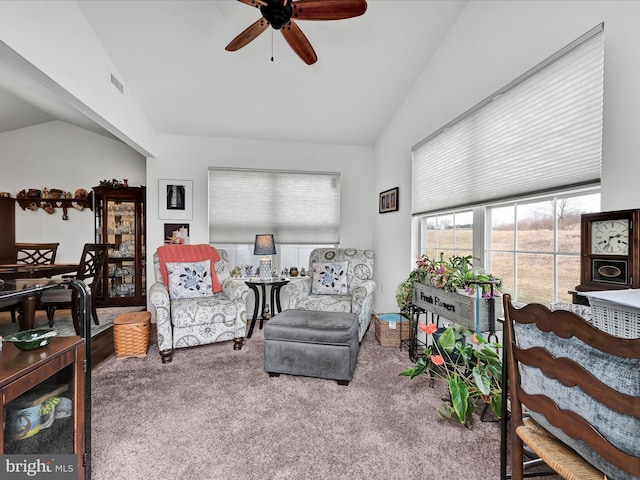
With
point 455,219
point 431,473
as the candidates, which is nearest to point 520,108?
point 455,219

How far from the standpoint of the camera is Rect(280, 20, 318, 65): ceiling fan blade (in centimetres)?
186

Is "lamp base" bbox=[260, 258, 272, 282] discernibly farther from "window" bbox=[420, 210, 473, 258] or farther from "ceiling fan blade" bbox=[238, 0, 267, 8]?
"ceiling fan blade" bbox=[238, 0, 267, 8]

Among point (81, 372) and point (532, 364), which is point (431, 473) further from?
point (81, 372)

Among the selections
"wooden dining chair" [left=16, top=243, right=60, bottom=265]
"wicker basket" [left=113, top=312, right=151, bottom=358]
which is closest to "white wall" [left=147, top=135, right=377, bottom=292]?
"wicker basket" [left=113, top=312, right=151, bottom=358]

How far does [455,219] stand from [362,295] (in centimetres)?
113

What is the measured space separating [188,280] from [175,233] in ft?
3.72

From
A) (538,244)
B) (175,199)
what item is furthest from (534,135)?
(175,199)

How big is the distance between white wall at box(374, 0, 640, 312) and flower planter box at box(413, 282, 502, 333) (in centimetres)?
79

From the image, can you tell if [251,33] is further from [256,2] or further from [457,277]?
[457,277]

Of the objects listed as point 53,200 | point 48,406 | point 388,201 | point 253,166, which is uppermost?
point 253,166

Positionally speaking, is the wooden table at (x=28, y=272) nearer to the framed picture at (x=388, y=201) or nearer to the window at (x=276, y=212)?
the window at (x=276, y=212)

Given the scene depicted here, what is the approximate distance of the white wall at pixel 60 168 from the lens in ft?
15.7

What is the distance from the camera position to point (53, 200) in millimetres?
4793

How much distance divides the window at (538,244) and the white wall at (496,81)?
31 cm
